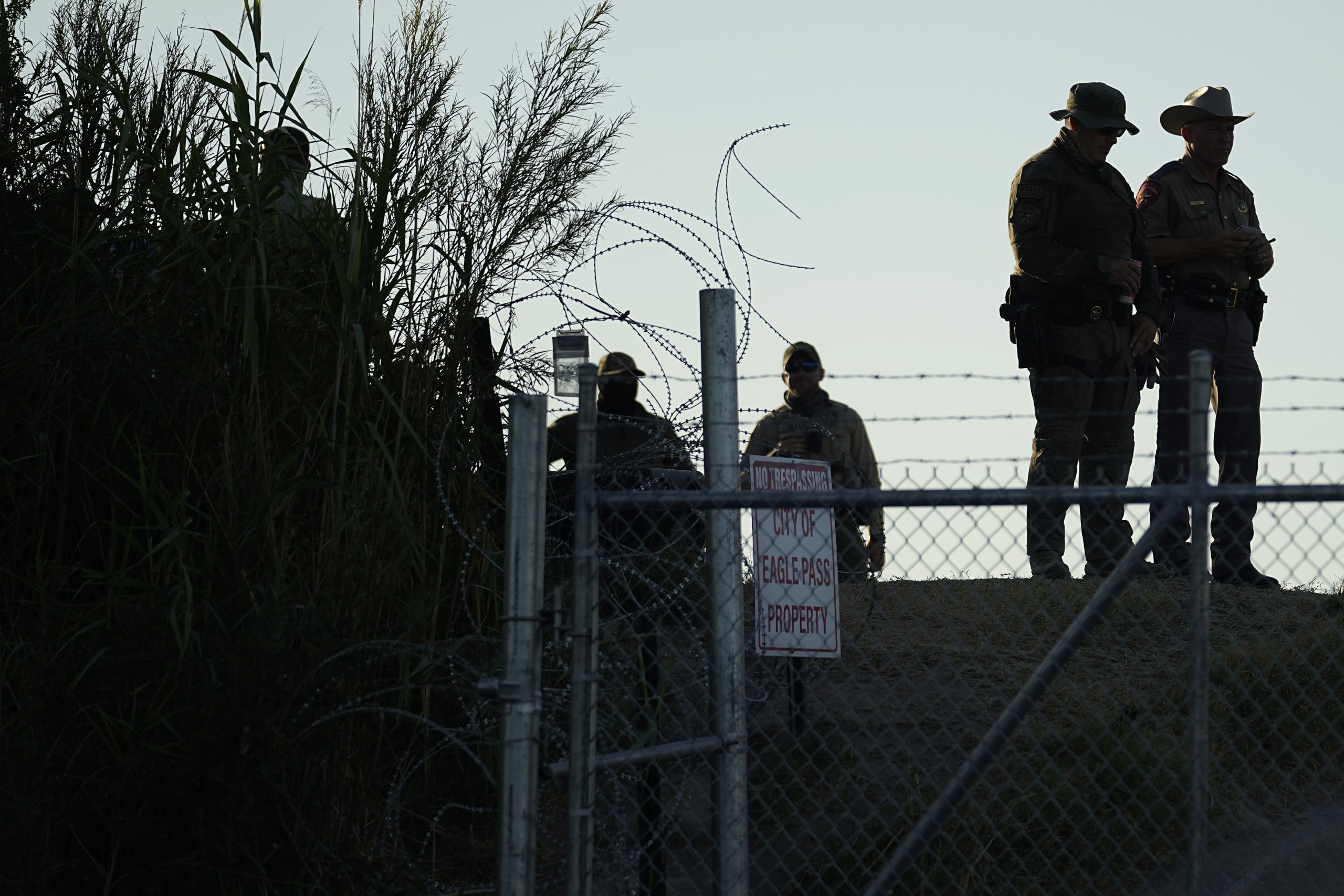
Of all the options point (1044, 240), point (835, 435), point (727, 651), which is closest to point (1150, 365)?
point (1044, 240)

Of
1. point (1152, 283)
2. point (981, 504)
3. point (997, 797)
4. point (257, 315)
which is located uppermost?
point (1152, 283)

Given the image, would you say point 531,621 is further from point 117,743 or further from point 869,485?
point 869,485

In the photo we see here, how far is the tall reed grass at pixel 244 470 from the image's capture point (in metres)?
3.89

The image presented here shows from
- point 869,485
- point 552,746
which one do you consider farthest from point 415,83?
point 869,485

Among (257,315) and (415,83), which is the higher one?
(415,83)

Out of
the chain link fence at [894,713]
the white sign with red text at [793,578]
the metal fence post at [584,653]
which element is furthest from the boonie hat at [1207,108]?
the metal fence post at [584,653]

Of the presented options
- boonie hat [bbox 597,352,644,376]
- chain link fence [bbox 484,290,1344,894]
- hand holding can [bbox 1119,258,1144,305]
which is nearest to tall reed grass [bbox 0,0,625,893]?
chain link fence [bbox 484,290,1344,894]

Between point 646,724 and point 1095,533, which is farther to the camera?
point 1095,533

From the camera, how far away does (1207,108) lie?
22.5 ft

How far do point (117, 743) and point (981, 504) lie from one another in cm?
245

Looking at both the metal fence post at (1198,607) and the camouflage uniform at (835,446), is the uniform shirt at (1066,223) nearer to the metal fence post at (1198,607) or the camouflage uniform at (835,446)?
the camouflage uniform at (835,446)

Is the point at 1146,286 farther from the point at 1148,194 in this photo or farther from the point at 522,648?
the point at 522,648

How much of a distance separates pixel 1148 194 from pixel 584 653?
475 cm

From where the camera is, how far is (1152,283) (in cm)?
663
